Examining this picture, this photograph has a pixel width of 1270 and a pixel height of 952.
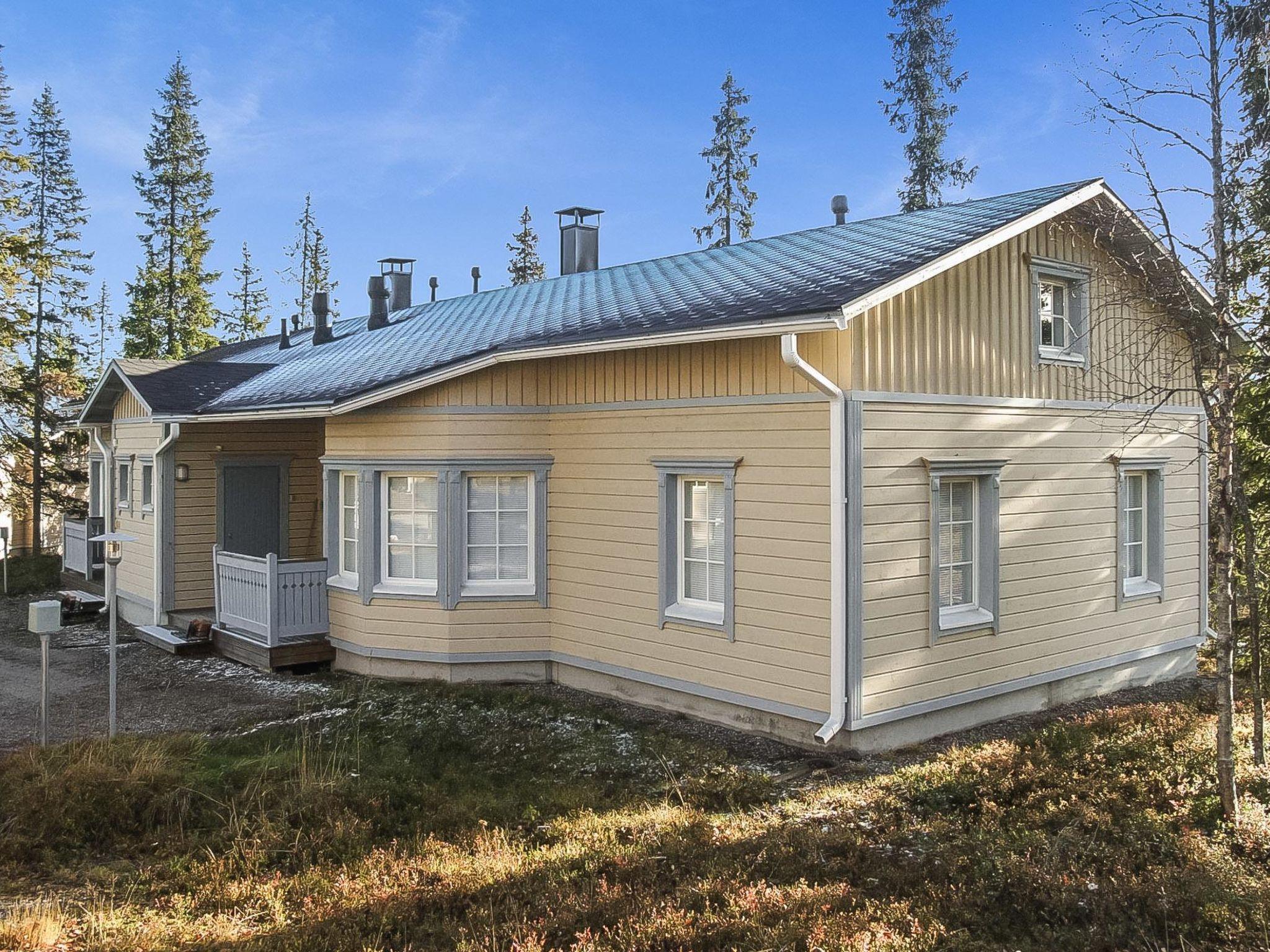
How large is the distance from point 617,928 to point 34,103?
3324 cm

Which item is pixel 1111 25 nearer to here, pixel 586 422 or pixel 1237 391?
pixel 1237 391

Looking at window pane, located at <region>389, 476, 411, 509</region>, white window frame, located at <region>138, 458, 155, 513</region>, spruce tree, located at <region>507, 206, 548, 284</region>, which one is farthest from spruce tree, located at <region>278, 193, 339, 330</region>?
window pane, located at <region>389, 476, 411, 509</region>

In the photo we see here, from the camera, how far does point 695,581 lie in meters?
9.64

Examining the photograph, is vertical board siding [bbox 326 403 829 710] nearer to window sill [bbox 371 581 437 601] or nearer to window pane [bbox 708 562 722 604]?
window sill [bbox 371 581 437 601]

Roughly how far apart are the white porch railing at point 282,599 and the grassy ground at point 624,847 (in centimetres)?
335

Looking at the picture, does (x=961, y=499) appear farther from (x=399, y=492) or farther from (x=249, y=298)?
(x=249, y=298)

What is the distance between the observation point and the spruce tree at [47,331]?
24734 millimetres

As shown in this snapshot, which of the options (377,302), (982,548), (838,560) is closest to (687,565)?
(838,560)

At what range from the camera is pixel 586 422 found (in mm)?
10672

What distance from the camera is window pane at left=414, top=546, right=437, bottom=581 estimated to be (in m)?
11.2

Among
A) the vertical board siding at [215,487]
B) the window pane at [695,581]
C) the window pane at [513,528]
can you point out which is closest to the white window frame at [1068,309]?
the window pane at [695,581]

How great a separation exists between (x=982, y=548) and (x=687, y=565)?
9.40 feet

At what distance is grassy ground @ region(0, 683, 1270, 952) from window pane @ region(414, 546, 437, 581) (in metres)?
2.78

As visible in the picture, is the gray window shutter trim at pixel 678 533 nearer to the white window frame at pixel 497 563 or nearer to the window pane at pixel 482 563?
the white window frame at pixel 497 563
